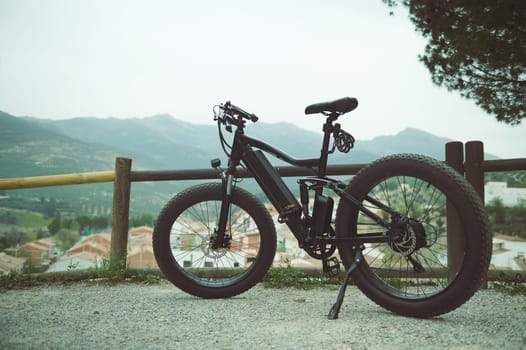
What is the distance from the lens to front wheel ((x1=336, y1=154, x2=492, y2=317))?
7.27 ft

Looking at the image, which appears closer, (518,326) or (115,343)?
(115,343)

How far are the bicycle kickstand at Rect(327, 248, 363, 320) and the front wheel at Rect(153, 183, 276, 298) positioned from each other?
0.69 metres

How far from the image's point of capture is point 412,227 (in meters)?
2.34

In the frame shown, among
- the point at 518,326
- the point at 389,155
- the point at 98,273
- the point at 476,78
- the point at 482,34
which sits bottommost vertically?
Answer: the point at 98,273

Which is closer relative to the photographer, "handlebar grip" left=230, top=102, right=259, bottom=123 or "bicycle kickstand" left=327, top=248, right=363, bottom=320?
"bicycle kickstand" left=327, top=248, right=363, bottom=320

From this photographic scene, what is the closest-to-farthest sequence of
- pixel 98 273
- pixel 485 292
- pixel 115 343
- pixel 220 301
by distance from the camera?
pixel 115 343, pixel 220 301, pixel 485 292, pixel 98 273

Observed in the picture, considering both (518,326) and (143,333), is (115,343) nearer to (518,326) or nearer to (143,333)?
(143,333)

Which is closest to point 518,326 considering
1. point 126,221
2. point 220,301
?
point 220,301

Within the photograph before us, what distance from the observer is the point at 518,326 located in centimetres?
220

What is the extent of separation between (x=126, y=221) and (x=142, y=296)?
114cm

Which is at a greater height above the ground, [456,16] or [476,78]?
[456,16]

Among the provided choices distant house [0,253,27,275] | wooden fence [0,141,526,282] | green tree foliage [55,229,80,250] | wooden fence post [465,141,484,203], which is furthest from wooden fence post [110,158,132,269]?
green tree foliage [55,229,80,250]

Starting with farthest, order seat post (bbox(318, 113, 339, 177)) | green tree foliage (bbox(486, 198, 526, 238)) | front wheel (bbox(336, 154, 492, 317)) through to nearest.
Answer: green tree foliage (bbox(486, 198, 526, 238)) → seat post (bbox(318, 113, 339, 177)) → front wheel (bbox(336, 154, 492, 317))

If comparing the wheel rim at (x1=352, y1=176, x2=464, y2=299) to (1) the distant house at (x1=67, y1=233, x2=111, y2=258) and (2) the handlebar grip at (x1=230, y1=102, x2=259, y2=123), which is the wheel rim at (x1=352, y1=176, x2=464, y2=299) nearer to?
(2) the handlebar grip at (x1=230, y1=102, x2=259, y2=123)
